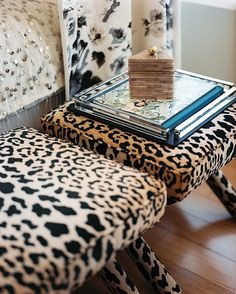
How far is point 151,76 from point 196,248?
1.73 ft

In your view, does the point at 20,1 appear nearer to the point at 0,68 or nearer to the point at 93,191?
the point at 0,68

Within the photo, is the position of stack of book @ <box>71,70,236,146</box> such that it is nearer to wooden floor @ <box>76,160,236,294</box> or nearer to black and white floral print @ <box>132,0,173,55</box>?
black and white floral print @ <box>132,0,173,55</box>

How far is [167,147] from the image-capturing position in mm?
1152

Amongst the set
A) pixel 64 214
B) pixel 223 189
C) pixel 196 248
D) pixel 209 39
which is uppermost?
pixel 209 39

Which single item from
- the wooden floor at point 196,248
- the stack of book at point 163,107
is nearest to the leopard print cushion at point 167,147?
the stack of book at point 163,107

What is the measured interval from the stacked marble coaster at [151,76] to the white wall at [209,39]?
519 millimetres

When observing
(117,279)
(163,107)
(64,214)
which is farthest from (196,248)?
(64,214)

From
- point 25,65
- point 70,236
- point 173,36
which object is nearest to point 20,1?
point 25,65

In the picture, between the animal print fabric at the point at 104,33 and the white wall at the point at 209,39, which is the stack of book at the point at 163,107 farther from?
the white wall at the point at 209,39

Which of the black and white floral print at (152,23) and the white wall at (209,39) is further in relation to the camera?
the white wall at (209,39)

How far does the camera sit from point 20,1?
1.45m

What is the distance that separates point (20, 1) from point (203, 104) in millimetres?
629

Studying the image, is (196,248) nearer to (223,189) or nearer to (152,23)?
(223,189)

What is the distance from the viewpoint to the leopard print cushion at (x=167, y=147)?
110 cm
